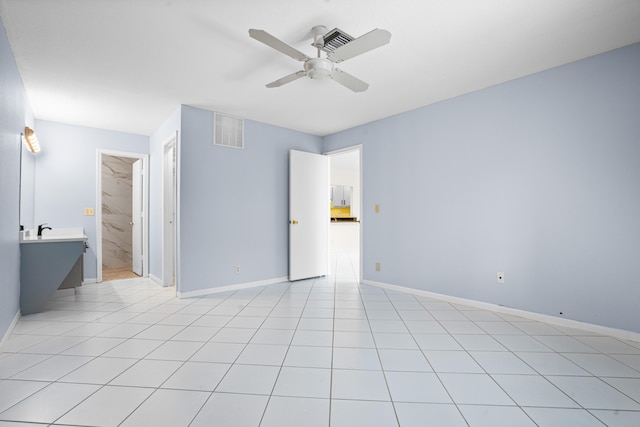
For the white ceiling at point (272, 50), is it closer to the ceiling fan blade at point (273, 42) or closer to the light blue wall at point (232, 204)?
the ceiling fan blade at point (273, 42)

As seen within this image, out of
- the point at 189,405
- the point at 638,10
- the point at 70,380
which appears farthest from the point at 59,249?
the point at 638,10

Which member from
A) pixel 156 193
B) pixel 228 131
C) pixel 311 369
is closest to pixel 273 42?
pixel 311 369

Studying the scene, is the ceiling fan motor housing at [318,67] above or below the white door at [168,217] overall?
above

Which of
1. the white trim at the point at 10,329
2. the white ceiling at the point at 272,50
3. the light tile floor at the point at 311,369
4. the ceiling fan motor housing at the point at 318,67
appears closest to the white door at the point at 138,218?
the white ceiling at the point at 272,50

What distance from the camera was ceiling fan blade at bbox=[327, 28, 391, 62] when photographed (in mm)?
1914

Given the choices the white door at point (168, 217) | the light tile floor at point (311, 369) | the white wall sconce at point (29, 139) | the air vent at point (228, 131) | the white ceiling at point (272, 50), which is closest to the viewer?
the light tile floor at point (311, 369)

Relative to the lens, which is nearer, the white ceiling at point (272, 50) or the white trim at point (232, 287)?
the white ceiling at point (272, 50)

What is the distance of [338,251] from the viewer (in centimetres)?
891

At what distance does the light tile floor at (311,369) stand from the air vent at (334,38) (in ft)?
7.94

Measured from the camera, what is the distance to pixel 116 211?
6.36 m

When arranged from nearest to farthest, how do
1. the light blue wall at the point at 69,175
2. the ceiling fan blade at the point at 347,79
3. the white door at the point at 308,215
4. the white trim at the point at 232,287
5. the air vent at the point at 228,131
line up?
the ceiling fan blade at the point at 347,79 → the white trim at the point at 232,287 → the air vent at the point at 228,131 → the light blue wall at the point at 69,175 → the white door at the point at 308,215

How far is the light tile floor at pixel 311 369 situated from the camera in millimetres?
1601

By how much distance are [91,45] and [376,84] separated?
2694 mm

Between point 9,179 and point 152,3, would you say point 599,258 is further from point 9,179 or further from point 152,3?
point 9,179
